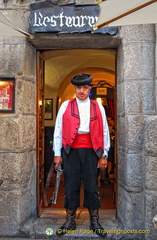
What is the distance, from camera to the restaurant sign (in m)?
3.71

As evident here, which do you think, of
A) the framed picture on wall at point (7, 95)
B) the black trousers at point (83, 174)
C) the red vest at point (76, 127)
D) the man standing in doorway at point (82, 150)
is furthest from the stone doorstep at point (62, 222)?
the framed picture on wall at point (7, 95)

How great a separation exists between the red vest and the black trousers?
0.37 feet

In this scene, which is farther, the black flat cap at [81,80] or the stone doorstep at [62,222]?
the stone doorstep at [62,222]

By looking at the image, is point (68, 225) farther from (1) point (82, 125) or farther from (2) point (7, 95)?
(2) point (7, 95)

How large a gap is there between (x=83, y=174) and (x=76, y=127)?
651 mm

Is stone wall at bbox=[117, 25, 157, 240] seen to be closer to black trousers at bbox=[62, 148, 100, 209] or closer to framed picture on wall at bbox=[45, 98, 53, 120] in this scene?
black trousers at bbox=[62, 148, 100, 209]

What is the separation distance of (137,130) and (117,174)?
2.74ft

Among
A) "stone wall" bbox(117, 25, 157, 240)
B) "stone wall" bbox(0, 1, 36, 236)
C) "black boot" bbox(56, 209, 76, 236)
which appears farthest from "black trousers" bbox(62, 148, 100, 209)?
"stone wall" bbox(0, 1, 36, 236)

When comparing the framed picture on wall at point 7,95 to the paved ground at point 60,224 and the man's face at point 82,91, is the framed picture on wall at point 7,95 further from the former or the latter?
the paved ground at point 60,224

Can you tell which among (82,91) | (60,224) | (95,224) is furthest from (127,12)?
(60,224)


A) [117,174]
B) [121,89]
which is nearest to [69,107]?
[121,89]

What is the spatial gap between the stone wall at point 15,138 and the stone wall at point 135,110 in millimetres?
1395

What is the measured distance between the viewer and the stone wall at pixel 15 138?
3.75m

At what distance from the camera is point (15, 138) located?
12.3 ft
